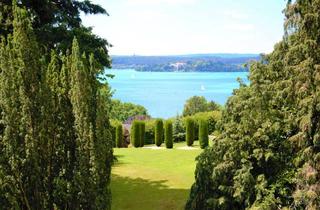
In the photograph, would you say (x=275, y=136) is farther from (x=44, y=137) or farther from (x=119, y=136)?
(x=119, y=136)

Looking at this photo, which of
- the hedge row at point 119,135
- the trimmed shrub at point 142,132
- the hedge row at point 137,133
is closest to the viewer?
the hedge row at point 137,133

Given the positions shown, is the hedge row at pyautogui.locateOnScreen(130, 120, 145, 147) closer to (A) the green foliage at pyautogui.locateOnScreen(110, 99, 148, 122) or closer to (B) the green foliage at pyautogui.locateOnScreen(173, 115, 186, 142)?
(B) the green foliage at pyautogui.locateOnScreen(173, 115, 186, 142)

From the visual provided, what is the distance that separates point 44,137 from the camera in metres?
7.81

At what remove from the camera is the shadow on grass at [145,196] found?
13273 millimetres

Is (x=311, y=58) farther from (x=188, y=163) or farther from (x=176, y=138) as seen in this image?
(x=176, y=138)

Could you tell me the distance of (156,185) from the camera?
1571cm

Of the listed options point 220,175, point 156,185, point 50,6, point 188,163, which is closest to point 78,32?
point 50,6

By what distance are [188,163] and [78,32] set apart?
837 centimetres

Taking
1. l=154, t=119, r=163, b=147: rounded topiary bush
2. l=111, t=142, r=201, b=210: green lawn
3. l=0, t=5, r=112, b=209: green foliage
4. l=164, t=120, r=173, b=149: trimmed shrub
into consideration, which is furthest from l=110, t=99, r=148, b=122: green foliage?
l=0, t=5, r=112, b=209: green foliage

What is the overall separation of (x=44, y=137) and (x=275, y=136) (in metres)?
4.66

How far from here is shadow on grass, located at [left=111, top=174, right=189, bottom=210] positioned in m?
13.3

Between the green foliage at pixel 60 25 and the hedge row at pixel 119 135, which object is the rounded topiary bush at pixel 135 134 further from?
the green foliage at pixel 60 25

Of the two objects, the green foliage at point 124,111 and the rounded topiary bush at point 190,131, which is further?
the green foliage at point 124,111

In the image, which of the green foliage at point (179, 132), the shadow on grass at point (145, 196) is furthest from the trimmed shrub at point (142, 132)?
the shadow on grass at point (145, 196)
